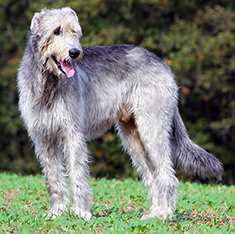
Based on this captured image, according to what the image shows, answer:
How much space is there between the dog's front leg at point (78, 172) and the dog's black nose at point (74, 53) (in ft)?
3.51

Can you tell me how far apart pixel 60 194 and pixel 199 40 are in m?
12.1

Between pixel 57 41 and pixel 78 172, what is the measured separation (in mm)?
1752

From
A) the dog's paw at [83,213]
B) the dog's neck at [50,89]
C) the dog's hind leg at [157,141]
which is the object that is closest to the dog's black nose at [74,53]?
the dog's neck at [50,89]

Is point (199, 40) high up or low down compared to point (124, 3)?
down

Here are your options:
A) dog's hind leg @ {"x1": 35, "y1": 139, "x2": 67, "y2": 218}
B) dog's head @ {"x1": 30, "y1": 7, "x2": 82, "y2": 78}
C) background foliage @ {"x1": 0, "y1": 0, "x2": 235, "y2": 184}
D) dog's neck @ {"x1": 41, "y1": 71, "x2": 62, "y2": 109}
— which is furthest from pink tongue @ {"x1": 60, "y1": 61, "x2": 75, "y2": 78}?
background foliage @ {"x1": 0, "y1": 0, "x2": 235, "y2": 184}

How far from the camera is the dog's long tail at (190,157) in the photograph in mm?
6590

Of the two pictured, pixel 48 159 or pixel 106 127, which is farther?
pixel 106 127

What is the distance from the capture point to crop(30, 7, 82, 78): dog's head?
18.4 feet

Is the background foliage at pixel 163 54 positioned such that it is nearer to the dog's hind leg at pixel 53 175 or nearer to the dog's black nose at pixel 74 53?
the dog's hind leg at pixel 53 175

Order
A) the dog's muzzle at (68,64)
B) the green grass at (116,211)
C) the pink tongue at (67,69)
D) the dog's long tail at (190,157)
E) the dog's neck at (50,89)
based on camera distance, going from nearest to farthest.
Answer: the green grass at (116,211)
the dog's muzzle at (68,64)
the pink tongue at (67,69)
the dog's neck at (50,89)
the dog's long tail at (190,157)

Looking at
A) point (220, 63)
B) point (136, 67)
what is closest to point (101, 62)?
point (136, 67)

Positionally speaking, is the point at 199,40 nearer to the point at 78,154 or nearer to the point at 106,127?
the point at 106,127

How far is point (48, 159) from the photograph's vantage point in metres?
6.31

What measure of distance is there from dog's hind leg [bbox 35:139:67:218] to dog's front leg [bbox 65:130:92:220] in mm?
304
